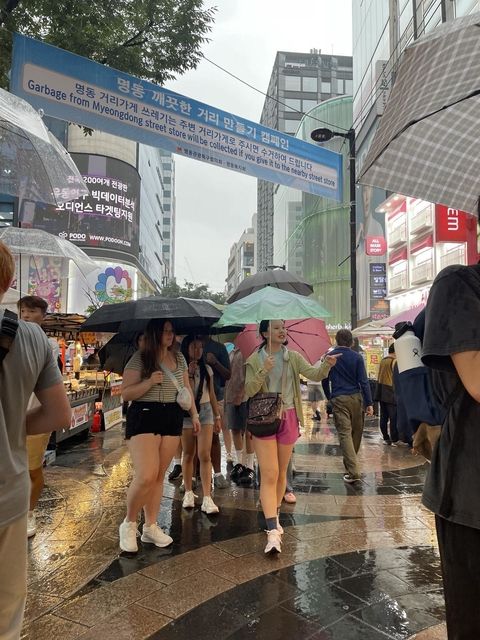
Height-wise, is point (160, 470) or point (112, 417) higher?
A: point (160, 470)

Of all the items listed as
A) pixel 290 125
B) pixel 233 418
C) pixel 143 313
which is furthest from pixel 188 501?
pixel 290 125

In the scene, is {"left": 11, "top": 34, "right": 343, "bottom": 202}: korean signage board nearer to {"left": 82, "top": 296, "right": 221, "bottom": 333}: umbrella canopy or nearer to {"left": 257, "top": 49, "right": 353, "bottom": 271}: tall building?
{"left": 82, "top": 296, "right": 221, "bottom": 333}: umbrella canopy

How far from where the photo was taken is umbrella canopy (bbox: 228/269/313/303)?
6.98m

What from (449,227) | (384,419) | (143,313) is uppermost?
(449,227)

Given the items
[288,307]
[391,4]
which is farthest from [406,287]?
[288,307]

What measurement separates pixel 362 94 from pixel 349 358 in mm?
30325

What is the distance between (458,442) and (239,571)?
271 cm

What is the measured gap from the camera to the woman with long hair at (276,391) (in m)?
4.19

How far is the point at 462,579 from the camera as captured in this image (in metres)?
1.59

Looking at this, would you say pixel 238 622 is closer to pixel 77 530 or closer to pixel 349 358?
pixel 77 530

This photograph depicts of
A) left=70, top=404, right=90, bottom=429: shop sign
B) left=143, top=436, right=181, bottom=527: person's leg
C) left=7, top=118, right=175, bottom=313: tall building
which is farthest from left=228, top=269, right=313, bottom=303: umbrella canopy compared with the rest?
left=7, top=118, right=175, bottom=313: tall building

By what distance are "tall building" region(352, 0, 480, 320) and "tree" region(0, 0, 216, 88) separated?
8.12m

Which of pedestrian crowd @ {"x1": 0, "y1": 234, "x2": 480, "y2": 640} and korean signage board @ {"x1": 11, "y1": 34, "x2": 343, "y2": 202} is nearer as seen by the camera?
pedestrian crowd @ {"x1": 0, "y1": 234, "x2": 480, "y2": 640}

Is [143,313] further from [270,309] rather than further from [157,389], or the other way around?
[270,309]
